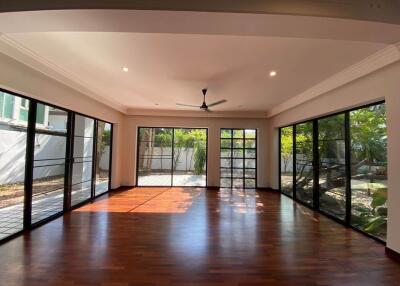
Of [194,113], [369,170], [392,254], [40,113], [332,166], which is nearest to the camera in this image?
[392,254]

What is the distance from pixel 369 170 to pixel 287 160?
319cm

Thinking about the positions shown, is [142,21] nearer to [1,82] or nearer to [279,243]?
[1,82]

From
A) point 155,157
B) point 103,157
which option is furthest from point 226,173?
point 103,157

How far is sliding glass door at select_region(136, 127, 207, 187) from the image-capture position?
8062 mm

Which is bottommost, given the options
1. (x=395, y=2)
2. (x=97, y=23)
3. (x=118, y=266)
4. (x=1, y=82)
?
(x=118, y=266)

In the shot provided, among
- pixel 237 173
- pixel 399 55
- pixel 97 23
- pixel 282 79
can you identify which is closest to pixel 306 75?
pixel 282 79

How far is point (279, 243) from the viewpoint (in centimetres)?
335

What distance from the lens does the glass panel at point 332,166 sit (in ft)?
14.4

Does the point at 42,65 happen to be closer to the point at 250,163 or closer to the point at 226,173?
the point at 226,173

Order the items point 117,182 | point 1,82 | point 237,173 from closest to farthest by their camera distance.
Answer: point 1,82, point 117,182, point 237,173

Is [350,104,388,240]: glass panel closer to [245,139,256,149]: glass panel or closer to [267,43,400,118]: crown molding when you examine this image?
[267,43,400,118]: crown molding

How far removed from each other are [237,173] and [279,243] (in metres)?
4.68

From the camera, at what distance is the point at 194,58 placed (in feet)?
10.8

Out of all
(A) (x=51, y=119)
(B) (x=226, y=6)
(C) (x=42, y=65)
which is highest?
(C) (x=42, y=65)
